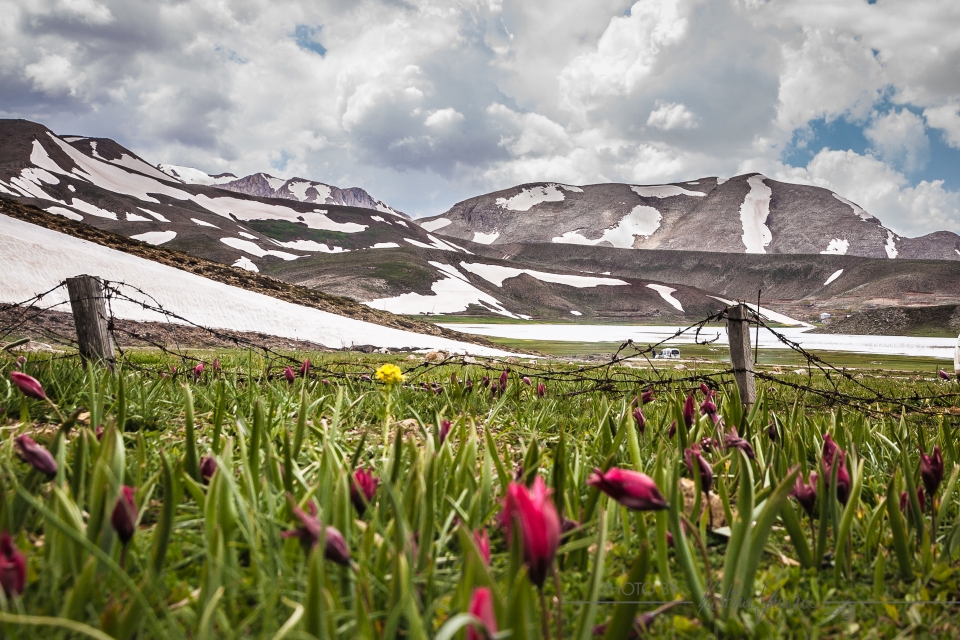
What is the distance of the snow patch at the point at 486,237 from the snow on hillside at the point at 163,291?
5456 inches

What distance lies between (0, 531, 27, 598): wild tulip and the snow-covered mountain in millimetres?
130465

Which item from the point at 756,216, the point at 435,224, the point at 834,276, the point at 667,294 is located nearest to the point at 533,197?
the point at 435,224

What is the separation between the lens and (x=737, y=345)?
376 centimetres

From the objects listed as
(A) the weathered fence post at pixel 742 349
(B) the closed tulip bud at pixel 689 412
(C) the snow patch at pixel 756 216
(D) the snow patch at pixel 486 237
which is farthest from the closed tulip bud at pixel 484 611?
(D) the snow patch at pixel 486 237

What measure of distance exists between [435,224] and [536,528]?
17059 cm

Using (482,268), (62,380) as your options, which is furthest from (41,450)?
(482,268)

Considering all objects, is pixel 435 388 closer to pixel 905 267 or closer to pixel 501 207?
pixel 905 267

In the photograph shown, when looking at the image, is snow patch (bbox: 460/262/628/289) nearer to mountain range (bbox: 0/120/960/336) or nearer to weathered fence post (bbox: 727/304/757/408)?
mountain range (bbox: 0/120/960/336)

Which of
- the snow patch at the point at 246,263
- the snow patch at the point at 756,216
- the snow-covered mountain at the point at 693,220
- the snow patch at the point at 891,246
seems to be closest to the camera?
the snow patch at the point at 246,263

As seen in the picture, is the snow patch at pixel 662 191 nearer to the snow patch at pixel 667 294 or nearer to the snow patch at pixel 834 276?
the snow patch at pixel 834 276

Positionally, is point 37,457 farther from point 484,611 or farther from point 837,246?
point 837,246

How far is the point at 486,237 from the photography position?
508 feet

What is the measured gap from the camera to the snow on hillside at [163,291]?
13.0m

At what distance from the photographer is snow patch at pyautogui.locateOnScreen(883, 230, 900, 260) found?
123 m
